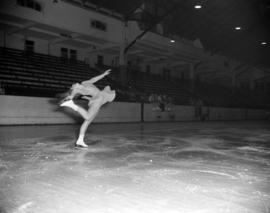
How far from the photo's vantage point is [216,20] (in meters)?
24.7

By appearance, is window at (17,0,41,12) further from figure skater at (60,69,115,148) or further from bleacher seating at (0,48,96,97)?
figure skater at (60,69,115,148)

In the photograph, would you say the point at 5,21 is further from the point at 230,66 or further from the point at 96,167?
the point at 230,66

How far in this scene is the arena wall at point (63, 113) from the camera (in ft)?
39.2

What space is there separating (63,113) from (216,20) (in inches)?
715

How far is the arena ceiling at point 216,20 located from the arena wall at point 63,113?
25.1ft

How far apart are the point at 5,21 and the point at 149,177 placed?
1836 cm

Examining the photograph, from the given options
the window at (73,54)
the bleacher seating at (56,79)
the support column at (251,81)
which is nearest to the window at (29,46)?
the bleacher seating at (56,79)

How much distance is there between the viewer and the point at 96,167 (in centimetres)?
369

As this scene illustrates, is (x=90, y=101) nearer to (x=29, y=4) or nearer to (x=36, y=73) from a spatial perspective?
(x=36, y=73)

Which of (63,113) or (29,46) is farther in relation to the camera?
(29,46)

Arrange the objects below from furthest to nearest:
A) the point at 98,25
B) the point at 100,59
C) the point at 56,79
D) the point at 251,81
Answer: the point at 251,81 < the point at 100,59 < the point at 98,25 < the point at 56,79

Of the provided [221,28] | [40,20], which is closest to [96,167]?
[40,20]

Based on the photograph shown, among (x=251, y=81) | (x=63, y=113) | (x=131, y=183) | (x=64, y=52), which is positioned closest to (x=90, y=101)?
(x=131, y=183)

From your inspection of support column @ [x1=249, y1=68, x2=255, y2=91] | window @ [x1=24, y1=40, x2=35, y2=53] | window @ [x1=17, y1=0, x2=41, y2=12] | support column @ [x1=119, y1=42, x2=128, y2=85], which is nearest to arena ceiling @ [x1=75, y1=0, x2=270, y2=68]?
support column @ [x1=119, y1=42, x2=128, y2=85]
